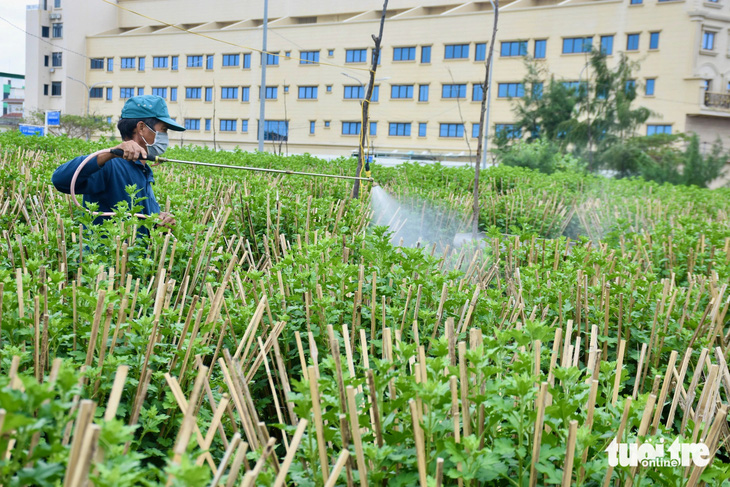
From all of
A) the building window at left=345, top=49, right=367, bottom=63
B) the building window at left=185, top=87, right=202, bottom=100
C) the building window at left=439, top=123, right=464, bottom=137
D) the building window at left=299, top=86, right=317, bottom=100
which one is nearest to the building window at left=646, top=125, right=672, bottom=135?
the building window at left=439, top=123, right=464, bottom=137

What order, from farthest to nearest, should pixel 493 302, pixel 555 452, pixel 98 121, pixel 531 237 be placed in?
pixel 98 121 < pixel 531 237 < pixel 493 302 < pixel 555 452

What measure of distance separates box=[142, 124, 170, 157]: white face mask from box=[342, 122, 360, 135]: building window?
160 feet

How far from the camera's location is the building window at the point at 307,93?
179 feet

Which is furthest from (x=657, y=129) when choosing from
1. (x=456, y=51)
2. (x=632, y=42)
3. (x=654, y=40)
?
(x=456, y=51)

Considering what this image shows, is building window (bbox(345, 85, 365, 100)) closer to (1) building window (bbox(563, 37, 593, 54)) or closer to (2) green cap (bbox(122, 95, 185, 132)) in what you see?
(1) building window (bbox(563, 37, 593, 54))

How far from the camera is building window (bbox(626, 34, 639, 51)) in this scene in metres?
43.8

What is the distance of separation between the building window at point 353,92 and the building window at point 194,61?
13.2 m

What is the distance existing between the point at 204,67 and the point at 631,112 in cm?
3654

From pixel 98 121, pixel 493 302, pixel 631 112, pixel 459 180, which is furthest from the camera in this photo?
pixel 98 121

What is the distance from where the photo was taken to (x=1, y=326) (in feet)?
7.57

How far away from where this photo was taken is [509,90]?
4747cm

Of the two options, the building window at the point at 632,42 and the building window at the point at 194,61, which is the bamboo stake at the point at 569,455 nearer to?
the building window at the point at 632,42

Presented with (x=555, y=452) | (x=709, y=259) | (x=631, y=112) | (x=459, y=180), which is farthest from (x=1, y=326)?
(x=631, y=112)

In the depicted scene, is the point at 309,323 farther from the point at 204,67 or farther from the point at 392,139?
the point at 204,67
